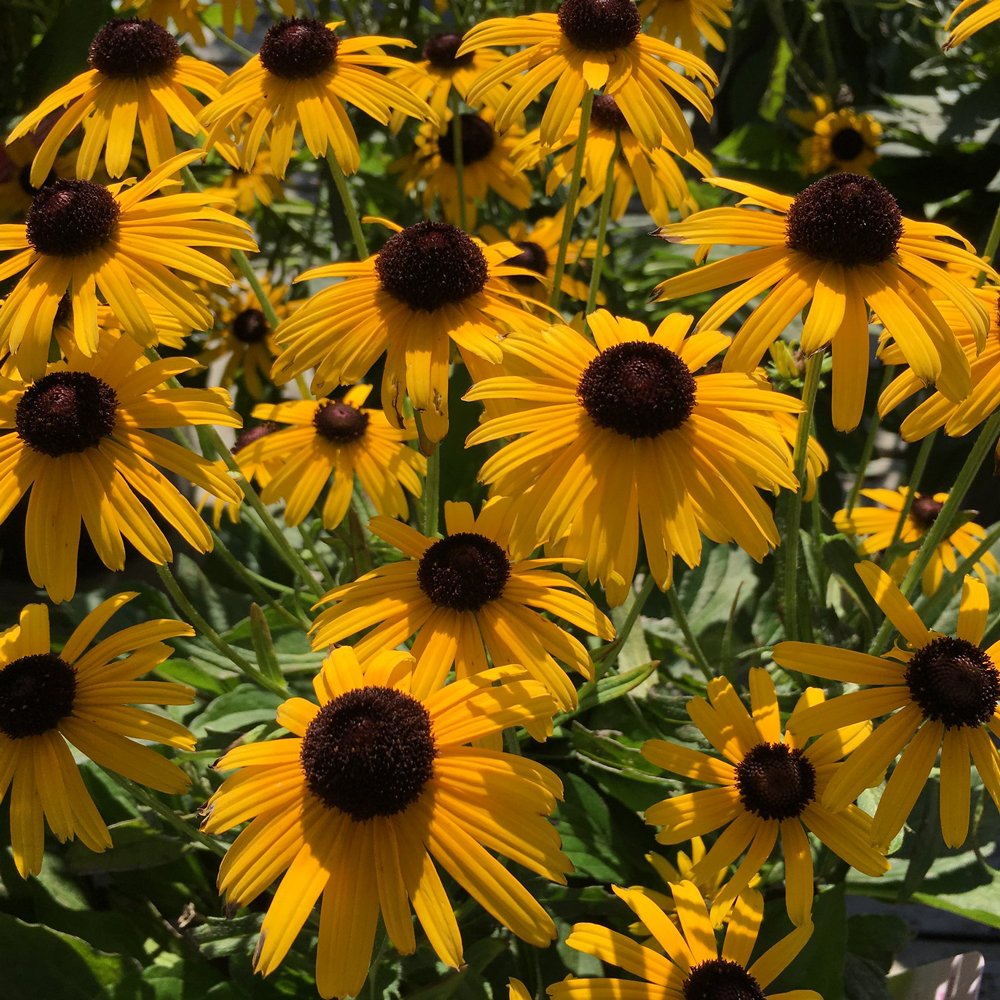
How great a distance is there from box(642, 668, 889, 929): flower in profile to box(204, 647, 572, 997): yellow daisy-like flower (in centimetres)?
17

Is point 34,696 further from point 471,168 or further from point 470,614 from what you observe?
point 471,168

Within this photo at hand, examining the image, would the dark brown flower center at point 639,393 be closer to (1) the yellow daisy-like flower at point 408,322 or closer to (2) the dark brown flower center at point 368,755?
(1) the yellow daisy-like flower at point 408,322

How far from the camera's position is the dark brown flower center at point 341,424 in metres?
0.94

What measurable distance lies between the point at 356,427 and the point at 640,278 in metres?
0.86

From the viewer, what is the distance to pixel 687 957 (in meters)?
0.64

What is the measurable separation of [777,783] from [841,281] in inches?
12.3

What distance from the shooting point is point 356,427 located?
95 cm

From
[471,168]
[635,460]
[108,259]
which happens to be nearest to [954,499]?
[635,460]

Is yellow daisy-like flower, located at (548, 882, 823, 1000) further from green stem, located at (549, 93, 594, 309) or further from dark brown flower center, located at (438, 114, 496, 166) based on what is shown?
dark brown flower center, located at (438, 114, 496, 166)

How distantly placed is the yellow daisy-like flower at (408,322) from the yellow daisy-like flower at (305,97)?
10 cm

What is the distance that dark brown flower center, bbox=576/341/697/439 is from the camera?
570 millimetres

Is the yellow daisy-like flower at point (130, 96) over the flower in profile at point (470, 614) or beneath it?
over

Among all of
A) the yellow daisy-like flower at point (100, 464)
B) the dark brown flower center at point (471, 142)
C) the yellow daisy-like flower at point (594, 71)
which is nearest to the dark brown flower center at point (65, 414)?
the yellow daisy-like flower at point (100, 464)

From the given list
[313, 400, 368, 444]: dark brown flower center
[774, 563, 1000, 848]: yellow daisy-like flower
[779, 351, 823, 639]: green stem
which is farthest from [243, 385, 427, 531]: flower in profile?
[774, 563, 1000, 848]: yellow daisy-like flower
